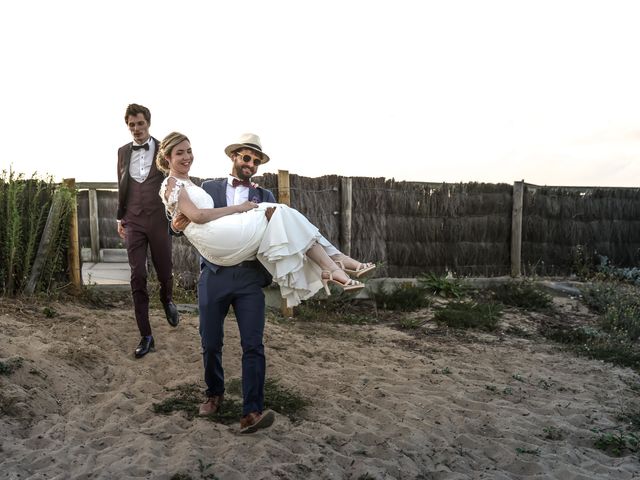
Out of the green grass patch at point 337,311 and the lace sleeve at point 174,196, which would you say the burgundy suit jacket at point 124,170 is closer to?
the lace sleeve at point 174,196

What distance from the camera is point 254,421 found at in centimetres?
428

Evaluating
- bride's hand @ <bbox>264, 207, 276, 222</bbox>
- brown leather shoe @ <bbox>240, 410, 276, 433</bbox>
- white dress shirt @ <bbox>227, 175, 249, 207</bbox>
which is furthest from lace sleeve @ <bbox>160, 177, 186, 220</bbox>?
brown leather shoe @ <bbox>240, 410, 276, 433</bbox>

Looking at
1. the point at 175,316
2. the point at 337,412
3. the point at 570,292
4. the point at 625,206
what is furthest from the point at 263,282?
the point at 625,206

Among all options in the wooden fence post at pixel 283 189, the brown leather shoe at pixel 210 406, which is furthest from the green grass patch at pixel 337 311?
the brown leather shoe at pixel 210 406

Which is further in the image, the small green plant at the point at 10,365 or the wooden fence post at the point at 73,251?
the wooden fence post at the point at 73,251

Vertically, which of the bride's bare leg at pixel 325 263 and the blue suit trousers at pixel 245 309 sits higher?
the bride's bare leg at pixel 325 263

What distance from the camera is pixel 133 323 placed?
7.21 m

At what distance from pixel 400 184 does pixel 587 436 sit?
6.44 meters

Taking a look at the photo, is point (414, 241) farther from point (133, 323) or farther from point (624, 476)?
point (624, 476)

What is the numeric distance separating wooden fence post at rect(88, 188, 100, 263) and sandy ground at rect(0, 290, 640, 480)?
684 cm

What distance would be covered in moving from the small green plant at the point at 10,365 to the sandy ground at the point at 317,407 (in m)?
0.08

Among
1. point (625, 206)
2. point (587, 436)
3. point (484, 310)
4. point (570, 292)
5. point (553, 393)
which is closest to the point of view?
point (587, 436)

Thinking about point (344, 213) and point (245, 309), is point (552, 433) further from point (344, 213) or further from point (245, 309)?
point (344, 213)

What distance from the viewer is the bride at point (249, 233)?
3.95 meters
